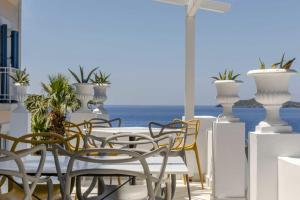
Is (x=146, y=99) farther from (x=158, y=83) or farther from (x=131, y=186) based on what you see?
(x=131, y=186)

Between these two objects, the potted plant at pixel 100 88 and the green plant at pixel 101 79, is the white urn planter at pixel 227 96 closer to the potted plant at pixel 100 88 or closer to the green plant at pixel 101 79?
the potted plant at pixel 100 88

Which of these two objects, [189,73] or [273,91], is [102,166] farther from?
[189,73]

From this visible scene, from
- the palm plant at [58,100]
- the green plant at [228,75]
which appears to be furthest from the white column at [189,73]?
the palm plant at [58,100]

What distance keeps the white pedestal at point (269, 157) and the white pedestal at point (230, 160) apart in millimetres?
1897

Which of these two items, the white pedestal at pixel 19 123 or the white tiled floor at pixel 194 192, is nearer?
the white tiled floor at pixel 194 192

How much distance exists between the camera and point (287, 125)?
327cm

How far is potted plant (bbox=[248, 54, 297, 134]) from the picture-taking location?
3.28 metres

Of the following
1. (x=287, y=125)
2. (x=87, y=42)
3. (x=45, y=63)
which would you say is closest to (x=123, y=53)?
(x=87, y=42)

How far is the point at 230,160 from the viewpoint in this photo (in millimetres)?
5129

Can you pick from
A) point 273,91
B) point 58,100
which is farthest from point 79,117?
point 58,100

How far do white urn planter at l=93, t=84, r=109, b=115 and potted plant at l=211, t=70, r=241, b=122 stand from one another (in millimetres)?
2822

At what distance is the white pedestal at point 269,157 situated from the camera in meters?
3.14

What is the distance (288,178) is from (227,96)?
97.4 inches

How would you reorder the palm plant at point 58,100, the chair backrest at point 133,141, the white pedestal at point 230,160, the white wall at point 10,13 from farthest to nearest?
the palm plant at point 58,100 < the white wall at point 10,13 < the white pedestal at point 230,160 < the chair backrest at point 133,141
